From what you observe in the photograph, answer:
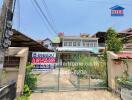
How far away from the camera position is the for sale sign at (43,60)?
9.91m

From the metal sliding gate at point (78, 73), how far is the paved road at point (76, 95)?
1.42ft

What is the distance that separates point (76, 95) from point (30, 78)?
2.30 meters

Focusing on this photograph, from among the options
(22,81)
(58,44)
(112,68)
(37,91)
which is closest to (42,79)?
(37,91)

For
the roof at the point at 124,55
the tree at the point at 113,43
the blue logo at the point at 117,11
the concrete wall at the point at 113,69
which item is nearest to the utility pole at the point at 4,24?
the concrete wall at the point at 113,69

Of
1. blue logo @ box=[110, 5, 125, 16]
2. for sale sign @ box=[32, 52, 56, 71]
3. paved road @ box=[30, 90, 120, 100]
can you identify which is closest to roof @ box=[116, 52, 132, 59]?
paved road @ box=[30, 90, 120, 100]

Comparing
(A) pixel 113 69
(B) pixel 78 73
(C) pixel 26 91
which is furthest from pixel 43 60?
(A) pixel 113 69

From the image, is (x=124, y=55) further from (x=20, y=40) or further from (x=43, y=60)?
(x=20, y=40)

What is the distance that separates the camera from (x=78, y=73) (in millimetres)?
12047

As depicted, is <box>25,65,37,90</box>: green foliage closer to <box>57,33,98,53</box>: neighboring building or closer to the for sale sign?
the for sale sign

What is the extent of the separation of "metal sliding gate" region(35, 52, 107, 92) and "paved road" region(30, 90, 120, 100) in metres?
0.43

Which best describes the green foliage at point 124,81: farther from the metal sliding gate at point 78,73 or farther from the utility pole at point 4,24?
the utility pole at point 4,24

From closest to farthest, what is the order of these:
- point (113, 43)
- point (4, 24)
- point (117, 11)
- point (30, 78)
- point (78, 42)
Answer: point (4, 24) → point (30, 78) → point (113, 43) → point (117, 11) → point (78, 42)

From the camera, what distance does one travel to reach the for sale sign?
9906 mm

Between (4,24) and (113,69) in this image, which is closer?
(4,24)
